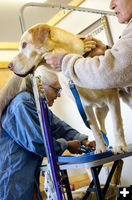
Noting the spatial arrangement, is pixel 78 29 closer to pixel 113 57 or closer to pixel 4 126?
pixel 4 126

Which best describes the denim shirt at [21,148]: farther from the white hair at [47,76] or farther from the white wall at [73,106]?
the white wall at [73,106]

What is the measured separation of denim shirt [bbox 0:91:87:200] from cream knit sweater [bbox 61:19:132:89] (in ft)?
1.41

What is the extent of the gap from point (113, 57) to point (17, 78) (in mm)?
640

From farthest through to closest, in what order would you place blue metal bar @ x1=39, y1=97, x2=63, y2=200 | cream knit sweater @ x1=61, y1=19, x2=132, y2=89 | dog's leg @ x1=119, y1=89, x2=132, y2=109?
dog's leg @ x1=119, y1=89, x2=132, y2=109, blue metal bar @ x1=39, y1=97, x2=63, y2=200, cream knit sweater @ x1=61, y1=19, x2=132, y2=89

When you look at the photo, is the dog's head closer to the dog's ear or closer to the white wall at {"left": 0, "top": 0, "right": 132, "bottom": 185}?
the dog's ear

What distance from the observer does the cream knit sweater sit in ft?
2.39

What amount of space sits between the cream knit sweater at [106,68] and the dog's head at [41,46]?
260mm

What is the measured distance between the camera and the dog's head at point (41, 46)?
1.04 meters

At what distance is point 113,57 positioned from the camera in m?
0.75

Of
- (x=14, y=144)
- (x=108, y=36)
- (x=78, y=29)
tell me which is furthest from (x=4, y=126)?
(x=78, y=29)

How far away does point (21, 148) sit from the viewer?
1197 millimetres

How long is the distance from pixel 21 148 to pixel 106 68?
662 mm

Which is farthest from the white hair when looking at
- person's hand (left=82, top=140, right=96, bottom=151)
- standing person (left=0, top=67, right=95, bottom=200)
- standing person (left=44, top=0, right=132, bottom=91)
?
standing person (left=44, top=0, right=132, bottom=91)

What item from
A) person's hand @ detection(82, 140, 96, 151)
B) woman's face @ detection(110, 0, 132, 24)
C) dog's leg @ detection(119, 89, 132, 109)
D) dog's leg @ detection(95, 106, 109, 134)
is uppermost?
woman's face @ detection(110, 0, 132, 24)
